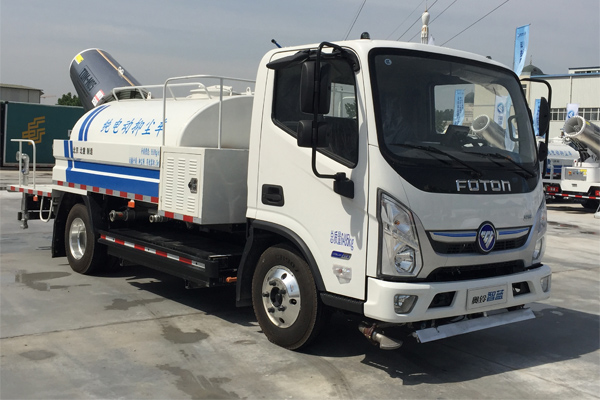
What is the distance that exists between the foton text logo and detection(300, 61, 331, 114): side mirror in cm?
121

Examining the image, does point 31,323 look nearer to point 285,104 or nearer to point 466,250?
point 285,104

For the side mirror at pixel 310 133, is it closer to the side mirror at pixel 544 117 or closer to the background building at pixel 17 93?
the side mirror at pixel 544 117

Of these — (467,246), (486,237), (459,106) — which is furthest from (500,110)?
(467,246)

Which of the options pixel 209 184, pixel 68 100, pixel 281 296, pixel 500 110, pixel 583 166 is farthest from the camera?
pixel 68 100

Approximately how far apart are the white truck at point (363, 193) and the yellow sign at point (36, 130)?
25676 millimetres

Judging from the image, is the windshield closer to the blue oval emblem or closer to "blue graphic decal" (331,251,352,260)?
the blue oval emblem

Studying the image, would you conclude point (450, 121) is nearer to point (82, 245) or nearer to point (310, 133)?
point (310, 133)

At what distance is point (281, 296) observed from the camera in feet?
18.0

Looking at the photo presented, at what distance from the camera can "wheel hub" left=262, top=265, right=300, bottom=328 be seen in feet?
17.6

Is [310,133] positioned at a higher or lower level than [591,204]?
higher

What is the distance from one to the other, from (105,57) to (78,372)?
354 inches

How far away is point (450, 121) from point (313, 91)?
1.38 m

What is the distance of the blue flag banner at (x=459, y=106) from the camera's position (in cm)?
538

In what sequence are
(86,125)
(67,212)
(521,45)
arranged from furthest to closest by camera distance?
(521,45) < (67,212) < (86,125)
